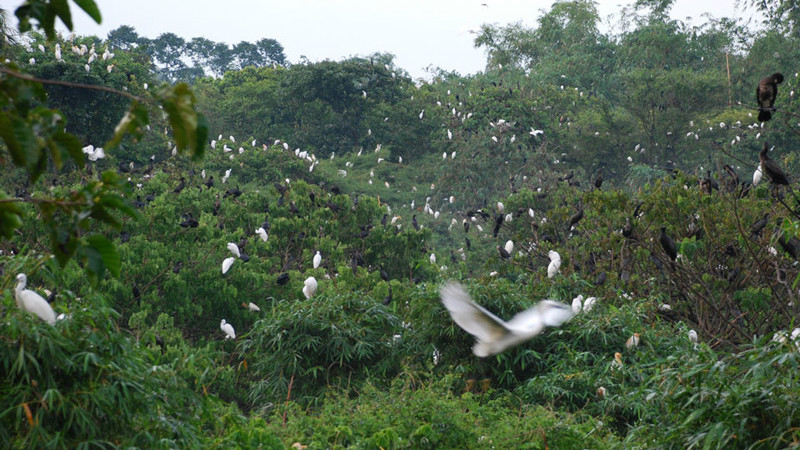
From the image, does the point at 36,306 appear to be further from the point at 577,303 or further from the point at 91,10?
the point at 577,303

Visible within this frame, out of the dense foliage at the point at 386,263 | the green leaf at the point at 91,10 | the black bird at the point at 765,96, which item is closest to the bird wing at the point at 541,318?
the dense foliage at the point at 386,263

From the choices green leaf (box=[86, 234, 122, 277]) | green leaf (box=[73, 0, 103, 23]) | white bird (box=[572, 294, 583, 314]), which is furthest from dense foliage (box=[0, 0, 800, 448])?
white bird (box=[572, 294, 583, 314])

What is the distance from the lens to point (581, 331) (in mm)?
6188

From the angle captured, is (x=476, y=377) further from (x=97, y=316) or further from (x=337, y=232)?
(x=337, y=232)

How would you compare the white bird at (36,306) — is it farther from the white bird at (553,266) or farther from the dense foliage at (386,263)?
the white bird at (553,266)

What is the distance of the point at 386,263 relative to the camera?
37.6ft

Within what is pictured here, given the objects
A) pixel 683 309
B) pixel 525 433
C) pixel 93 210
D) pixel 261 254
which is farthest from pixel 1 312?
pixel 261 254

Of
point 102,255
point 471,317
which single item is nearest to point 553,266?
point 471,317

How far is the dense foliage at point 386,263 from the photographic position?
125 inches

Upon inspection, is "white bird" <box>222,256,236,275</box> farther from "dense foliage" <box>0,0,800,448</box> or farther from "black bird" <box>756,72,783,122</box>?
"black bird" <box>756,72,783,122</box>

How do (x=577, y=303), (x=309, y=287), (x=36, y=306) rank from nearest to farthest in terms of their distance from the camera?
(x=36, y=306) → (x=577, y=303) → (x=309, y=287)

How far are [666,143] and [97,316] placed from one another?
59.3 feet

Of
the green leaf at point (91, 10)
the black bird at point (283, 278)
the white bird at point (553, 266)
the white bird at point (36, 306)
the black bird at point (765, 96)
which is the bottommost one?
the white bird at point (36, 306)

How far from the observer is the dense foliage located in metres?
3.19
